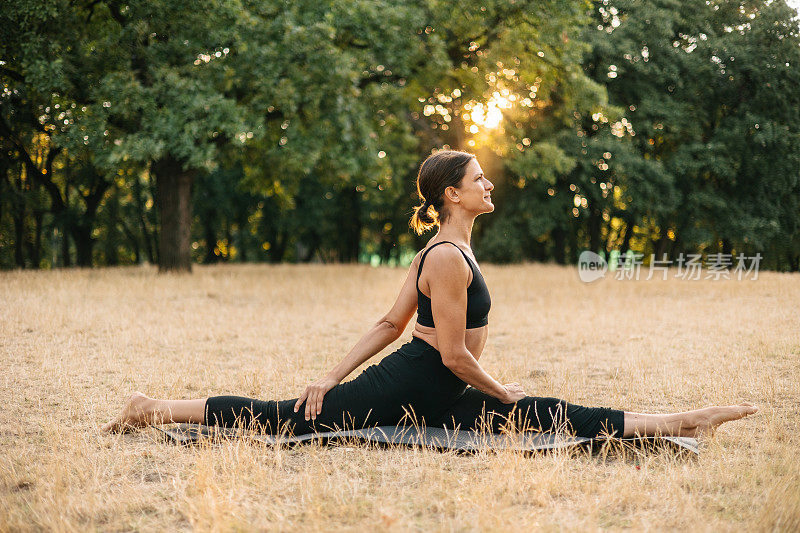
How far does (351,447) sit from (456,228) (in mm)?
1495

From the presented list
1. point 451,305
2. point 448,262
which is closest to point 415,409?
point 451,305

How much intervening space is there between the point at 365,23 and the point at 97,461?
14.3m

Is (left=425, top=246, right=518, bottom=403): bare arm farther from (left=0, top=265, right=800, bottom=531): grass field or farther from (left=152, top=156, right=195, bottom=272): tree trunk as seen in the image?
(left=152, top=156, right=195, bottom=272): tree trunk

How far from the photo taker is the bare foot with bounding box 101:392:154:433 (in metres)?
4.37

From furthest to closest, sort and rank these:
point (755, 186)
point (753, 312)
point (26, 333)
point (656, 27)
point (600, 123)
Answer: point (600, 123)
point (656, 27)
point (755, 186)
point (753, 312)
point (26, 333)

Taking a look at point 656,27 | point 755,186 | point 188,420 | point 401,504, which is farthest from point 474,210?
point 656,27

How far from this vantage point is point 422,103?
2083 cm

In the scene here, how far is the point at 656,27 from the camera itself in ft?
75.7

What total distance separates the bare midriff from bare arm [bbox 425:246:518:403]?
0.13m

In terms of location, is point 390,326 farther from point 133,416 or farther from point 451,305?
point 133,416

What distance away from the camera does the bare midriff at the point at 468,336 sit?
405cm

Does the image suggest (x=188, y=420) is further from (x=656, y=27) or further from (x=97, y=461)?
(x=656, y=27)

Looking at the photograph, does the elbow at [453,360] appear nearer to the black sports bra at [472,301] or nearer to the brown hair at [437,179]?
the black sports bra at [472,301]

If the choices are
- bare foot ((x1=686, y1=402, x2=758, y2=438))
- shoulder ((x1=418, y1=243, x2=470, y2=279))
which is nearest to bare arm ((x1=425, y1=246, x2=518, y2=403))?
shoulder ((x1=418, y1=243, x2=470, y2=279))
